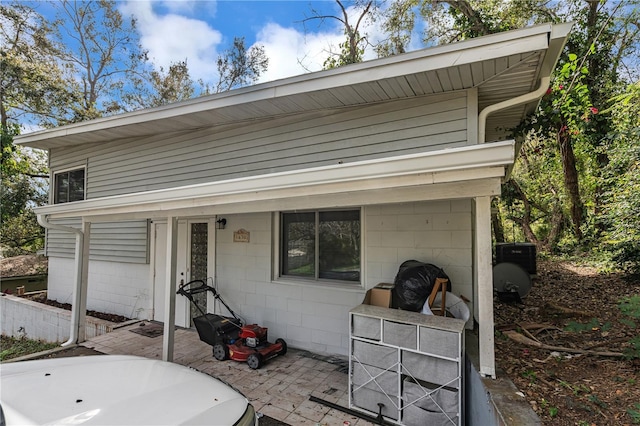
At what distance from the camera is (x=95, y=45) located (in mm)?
14609

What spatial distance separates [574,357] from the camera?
2826mm

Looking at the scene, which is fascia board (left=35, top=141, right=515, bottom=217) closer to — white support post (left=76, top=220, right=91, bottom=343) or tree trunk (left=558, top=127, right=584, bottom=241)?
white support post (left=76, top=220, right=91, bottom=343)

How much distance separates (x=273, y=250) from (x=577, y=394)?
3.78 metres

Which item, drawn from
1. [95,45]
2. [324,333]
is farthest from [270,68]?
[324,333]

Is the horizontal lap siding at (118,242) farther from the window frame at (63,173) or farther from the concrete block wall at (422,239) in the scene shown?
the concrete block wall at (422,239)

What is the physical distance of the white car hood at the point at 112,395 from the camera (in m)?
1.66

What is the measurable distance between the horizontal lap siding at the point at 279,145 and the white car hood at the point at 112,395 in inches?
119

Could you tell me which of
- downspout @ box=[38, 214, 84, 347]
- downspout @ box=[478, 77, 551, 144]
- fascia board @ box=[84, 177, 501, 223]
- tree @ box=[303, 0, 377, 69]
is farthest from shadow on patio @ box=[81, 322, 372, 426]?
tree @ box=[303, 0, 377, 69]

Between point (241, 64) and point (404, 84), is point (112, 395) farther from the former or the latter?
point (241, 64)

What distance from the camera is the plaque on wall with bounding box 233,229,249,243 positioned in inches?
198

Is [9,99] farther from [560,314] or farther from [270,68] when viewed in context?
[560,314]

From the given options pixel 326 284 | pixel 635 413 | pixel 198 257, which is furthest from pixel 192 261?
pixel 635 413

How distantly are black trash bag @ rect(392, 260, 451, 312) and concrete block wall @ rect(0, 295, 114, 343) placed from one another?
17.8ft

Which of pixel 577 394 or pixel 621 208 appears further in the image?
pixel 621 208
